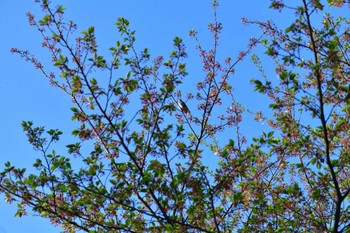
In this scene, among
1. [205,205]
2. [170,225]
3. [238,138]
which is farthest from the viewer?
[238,138]

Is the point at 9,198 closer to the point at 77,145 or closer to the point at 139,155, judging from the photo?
the point at 77,145

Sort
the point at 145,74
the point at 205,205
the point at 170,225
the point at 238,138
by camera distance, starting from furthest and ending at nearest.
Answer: the point at 238,138 → the point at 145,74 → the point at 205,205 → the point at 170,225

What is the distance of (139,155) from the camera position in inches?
248

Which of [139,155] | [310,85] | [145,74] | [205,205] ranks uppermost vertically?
[310,85]

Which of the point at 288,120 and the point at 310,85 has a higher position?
the point at 310,85

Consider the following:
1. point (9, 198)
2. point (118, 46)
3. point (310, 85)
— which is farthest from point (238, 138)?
point (9, 198)

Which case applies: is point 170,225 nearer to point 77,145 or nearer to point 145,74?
point 77,145

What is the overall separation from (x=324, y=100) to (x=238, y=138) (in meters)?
2.50

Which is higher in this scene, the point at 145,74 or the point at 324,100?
the point at 145,74

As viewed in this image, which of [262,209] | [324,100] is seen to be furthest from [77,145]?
[324,100]

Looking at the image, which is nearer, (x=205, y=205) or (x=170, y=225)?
(x=170, y=225)

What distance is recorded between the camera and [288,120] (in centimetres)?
569

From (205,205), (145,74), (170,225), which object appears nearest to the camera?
(170,225)

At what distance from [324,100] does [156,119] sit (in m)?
2.29
